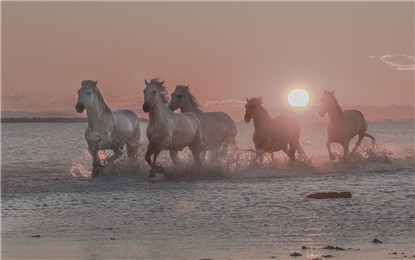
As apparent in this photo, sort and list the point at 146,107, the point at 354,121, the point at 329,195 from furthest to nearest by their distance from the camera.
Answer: the point at 354,121 → the point at 146,107 → the point at 329,195

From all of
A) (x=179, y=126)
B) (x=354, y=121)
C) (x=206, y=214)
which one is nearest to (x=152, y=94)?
(x=179, y=126)

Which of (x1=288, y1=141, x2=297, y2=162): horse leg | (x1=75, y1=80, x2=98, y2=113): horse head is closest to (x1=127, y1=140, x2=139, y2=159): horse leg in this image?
(x1=75, y1=80, x2=98, y2=113): horse head

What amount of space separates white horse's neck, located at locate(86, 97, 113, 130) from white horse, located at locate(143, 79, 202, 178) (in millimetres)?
1158

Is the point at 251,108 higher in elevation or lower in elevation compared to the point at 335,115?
higher

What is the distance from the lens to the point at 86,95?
13.8 m

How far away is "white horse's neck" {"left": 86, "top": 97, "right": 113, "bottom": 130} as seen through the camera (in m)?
14.1

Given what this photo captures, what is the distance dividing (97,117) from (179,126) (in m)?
2.04

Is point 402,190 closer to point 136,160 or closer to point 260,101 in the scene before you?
point 260,101

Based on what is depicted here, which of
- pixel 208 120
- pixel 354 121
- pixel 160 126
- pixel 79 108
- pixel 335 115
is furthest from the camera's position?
pixel 354 121

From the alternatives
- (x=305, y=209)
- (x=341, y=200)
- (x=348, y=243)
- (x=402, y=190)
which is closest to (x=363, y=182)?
(x=402, y=190)

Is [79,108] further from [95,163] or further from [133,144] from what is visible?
[133,144]

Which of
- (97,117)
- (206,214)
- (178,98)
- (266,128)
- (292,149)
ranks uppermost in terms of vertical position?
(178,98)

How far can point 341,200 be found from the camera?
10867mm

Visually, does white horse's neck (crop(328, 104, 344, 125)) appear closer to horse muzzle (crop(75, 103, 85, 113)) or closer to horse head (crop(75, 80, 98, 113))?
horse head (crop(75, 80, 98, 113))
